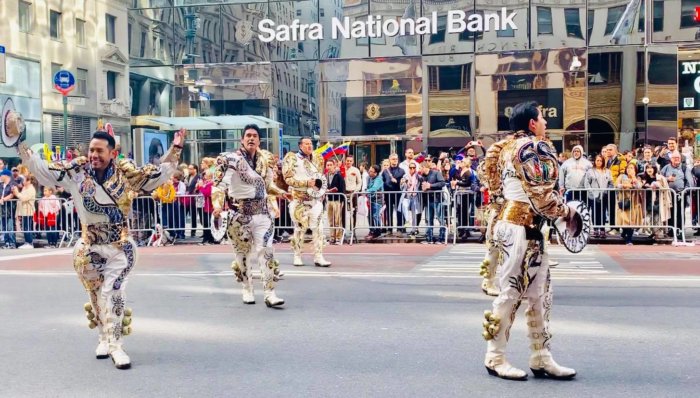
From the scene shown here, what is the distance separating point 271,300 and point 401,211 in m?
8.36

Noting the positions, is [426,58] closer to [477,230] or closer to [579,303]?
[477,230]

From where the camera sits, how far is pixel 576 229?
572cm

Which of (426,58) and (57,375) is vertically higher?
(426,58)

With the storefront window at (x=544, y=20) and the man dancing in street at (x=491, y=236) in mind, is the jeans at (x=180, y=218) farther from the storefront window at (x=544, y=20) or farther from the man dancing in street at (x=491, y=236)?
the storefront window at (x=544, y=20)

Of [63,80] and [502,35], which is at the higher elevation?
[502,35]

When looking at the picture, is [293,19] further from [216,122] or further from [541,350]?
[541,350]

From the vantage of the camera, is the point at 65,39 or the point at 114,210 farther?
the point at 65,39

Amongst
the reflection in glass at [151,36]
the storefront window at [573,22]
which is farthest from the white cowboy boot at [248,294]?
the reflection in glass at [151,36]

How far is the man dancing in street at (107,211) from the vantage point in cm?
664

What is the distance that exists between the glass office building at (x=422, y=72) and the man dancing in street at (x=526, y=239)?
20401 millimetres

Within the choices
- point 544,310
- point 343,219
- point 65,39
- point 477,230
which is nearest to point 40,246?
point 343,219

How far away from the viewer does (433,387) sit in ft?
19.4

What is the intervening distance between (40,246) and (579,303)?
40.9ft

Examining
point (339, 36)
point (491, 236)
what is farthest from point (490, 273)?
point (339, 36)
